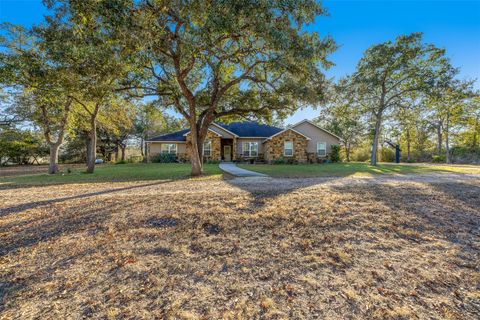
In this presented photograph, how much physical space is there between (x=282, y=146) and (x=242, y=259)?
20.7m

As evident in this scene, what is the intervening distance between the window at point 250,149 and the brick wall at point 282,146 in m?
2.00

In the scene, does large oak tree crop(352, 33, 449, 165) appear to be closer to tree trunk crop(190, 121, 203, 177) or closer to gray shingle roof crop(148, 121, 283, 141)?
gray shingle roof crop(148, 121, 283, 141)

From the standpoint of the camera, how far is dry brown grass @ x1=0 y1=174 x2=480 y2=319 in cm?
216

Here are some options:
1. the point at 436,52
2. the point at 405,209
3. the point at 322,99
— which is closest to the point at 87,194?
the point at 405,209

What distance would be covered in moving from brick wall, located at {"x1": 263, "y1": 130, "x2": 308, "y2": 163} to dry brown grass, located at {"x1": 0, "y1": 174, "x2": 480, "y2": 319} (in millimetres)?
17392

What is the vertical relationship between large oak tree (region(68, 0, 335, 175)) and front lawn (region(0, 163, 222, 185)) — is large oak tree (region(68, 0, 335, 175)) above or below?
above

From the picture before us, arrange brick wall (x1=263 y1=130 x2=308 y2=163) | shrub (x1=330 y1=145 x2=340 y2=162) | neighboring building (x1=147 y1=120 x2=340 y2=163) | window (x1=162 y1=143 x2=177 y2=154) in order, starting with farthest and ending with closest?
window (x1=162 y1=143 x2=177 y2=154), shrub (x1=330 y1=145 x2=340 y2=162), neighboring building (x1=147 y1=120 x2=340 y2=163), brick wall (x1=263 y1=130 x2=308 y2=163)

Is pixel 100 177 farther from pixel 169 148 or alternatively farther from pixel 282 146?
pixel 282 146

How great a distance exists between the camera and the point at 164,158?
23.9 m

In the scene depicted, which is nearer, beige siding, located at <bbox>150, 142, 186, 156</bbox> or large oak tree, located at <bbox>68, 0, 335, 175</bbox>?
large oak tree, located at <bbox>68, 0, 335, 175</bbox>

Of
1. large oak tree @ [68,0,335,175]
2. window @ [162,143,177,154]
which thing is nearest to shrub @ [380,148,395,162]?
large oak tree @ [68,0,335,175]

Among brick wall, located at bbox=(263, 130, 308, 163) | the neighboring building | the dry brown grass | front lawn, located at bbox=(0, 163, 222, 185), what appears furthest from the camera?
the neighboring building

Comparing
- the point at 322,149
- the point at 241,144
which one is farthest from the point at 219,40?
the point at 322,149

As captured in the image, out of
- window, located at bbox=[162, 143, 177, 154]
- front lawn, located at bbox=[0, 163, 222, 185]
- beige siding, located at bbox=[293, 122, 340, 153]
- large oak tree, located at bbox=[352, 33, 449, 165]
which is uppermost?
large oak tree, located at bbox=[352, 33, 449, 165]
